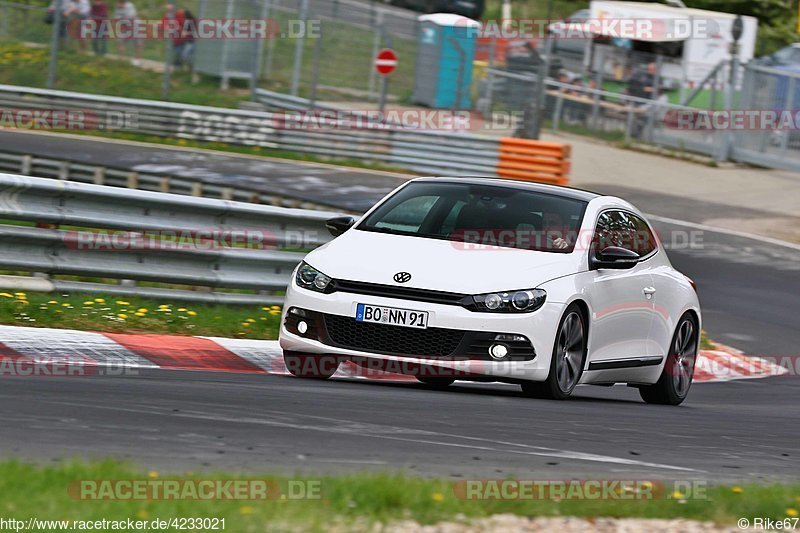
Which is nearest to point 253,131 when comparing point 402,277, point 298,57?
point 298,57

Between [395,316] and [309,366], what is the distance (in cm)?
93

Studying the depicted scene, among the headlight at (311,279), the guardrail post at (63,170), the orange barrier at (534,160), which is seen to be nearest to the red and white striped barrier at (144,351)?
the headlight at (311,279)

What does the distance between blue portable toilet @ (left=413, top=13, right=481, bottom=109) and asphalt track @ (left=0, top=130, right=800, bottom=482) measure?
21.2 meters

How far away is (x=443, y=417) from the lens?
7.67 metres

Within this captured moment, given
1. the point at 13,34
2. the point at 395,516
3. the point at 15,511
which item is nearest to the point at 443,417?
the point at 395,516

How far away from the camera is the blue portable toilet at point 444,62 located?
31.3 metres

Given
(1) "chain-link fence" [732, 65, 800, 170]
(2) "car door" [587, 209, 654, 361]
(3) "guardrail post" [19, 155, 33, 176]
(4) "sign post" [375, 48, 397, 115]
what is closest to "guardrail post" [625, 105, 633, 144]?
(1) "chain-link fence" [732, 65, 800, 170]

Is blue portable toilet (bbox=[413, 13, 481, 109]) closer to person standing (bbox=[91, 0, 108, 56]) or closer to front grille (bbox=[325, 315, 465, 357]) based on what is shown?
person standing (bbox=[91, 0, 108, 56])

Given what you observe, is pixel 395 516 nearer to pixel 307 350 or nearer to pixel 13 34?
pixel 307 350

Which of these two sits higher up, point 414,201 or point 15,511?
point 414,201

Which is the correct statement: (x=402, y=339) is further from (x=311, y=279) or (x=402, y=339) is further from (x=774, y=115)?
(x=774, y=115)

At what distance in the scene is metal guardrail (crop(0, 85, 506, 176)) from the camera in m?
28.2

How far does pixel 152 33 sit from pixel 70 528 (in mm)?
31921

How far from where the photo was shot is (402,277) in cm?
874
